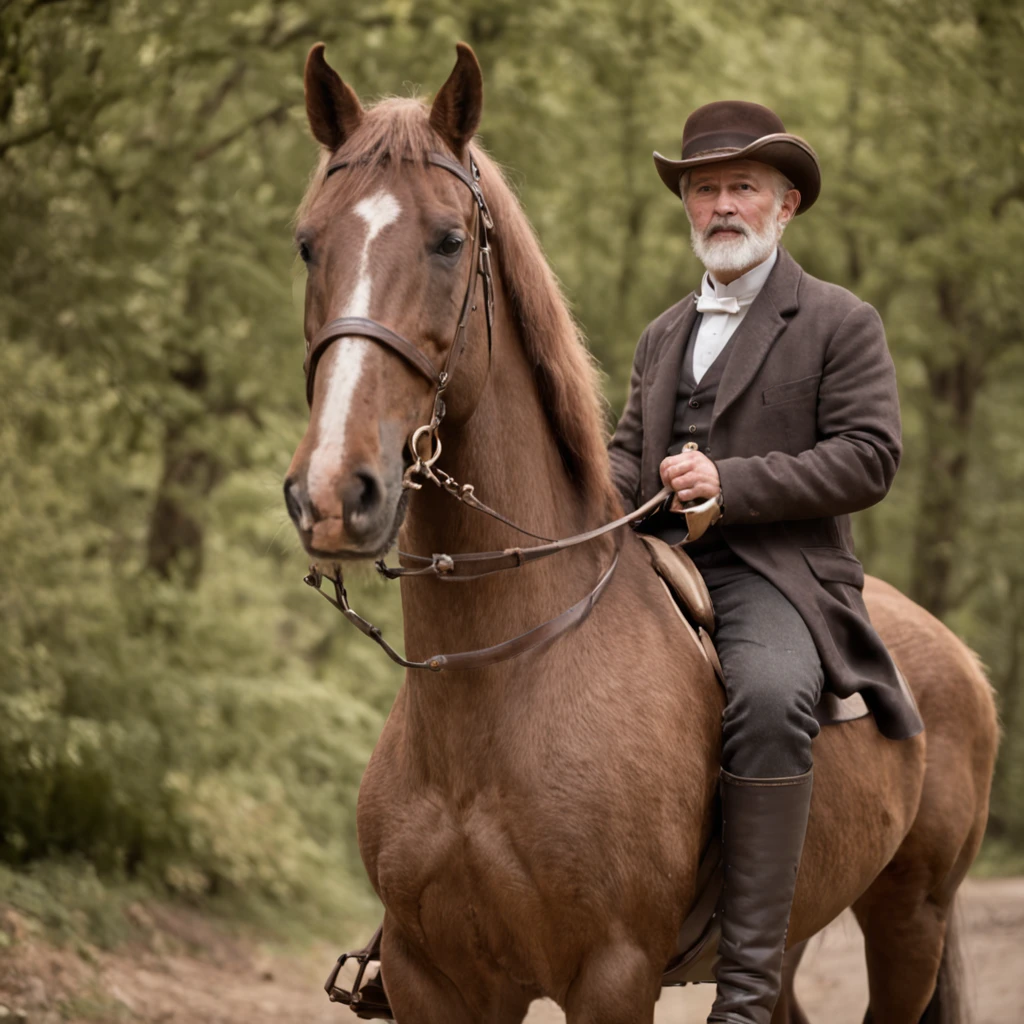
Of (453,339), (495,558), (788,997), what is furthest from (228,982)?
(453,339)

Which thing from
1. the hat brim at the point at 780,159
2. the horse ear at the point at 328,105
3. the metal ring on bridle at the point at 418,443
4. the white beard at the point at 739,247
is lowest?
the metal ring on bridle at the point at 418,443

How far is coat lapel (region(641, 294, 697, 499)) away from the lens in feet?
12.5

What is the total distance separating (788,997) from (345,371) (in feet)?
11.7

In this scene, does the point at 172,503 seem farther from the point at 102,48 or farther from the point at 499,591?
the point at 499,591

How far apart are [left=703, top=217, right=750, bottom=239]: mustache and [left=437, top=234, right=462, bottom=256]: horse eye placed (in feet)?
3.75

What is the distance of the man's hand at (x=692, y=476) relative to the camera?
3.38 metres

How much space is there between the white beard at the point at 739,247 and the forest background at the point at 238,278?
2.93m

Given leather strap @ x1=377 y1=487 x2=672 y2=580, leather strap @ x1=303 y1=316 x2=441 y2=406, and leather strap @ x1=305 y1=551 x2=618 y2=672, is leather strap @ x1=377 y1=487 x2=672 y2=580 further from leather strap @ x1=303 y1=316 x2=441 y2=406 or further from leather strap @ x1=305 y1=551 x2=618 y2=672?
leather strap @ x1=303 y1=316 x2=441 y2=406

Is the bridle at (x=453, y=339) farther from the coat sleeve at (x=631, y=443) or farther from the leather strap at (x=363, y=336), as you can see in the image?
the coat sleeve at (x=631, y=443)

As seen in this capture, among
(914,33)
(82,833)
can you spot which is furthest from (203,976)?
(914,33)

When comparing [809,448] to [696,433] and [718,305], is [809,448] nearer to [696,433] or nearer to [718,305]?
[696,433]

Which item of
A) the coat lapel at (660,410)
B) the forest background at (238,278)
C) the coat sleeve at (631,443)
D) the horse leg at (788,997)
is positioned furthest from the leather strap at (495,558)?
the forest background at (238,278)

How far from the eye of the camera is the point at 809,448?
3.64 meters

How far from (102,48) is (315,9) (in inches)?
81.7
